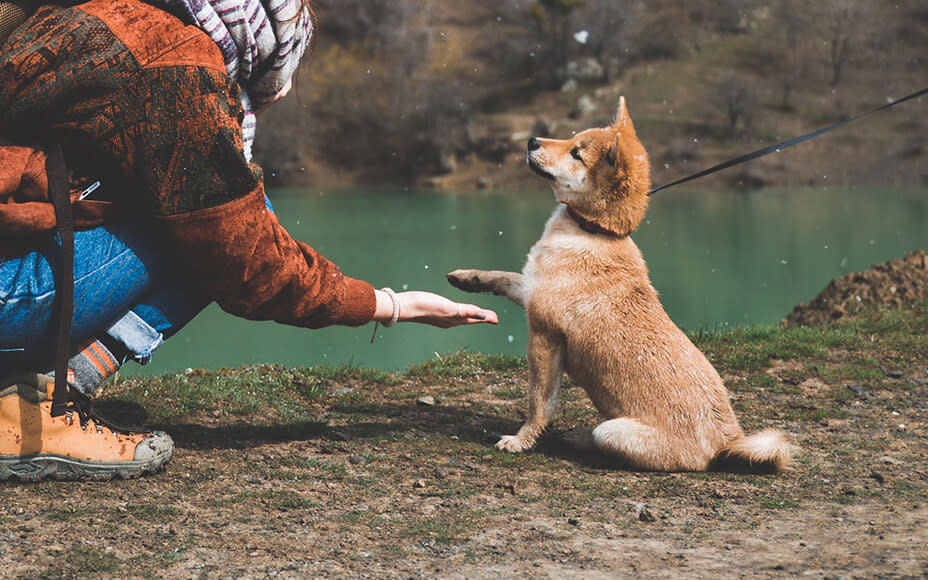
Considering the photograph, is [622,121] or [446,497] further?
[622,121]

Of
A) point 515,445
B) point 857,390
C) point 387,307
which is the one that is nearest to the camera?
point 387,307

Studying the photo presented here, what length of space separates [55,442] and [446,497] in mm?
1368

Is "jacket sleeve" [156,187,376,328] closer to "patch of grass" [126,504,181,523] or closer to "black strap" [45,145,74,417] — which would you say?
"black strap" [45,145,74,417]

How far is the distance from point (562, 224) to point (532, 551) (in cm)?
168

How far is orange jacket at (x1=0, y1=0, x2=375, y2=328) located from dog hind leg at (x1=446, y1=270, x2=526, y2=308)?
134cm

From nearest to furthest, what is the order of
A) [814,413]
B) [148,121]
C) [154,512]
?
[148,121] → [154,512] → [814,413]

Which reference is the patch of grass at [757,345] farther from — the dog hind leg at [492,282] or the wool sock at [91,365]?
the wool sock at [91,365]

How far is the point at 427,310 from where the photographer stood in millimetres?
3430

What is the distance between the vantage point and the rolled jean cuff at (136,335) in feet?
9.85

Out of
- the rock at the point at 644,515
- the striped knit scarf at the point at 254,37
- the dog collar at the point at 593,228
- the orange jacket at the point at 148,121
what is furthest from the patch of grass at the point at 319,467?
the dog collar at the point at 593,228

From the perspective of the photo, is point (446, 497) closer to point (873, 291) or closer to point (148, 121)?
point (148, 121)

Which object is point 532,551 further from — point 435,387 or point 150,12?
point 435,387

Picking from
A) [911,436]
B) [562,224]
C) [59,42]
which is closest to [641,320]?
[562,224]

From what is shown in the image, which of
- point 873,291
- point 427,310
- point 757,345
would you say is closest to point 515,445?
point 427,310
